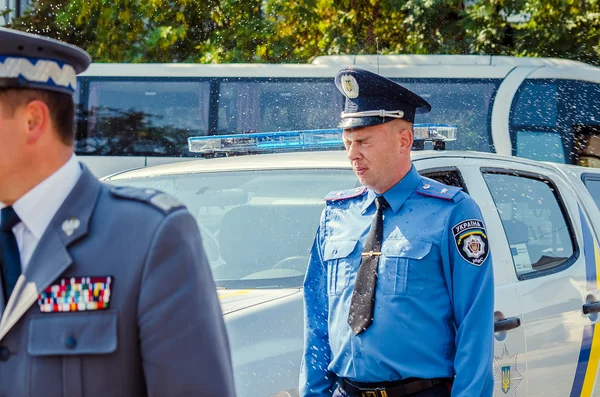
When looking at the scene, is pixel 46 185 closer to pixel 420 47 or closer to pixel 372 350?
pixel 372 350

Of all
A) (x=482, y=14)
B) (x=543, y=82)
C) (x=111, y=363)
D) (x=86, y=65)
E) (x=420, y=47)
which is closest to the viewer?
(x=111, y=363)

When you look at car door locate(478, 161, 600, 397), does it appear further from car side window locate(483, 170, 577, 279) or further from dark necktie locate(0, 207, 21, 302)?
dark necktie locate(0, 207, 21, 302)

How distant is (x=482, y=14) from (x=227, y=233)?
41.6ft

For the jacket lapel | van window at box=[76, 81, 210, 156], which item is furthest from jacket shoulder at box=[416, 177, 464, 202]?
van window at box=[76, 81, 210, 156]

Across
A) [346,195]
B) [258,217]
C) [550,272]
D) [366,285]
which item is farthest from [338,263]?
[550,272]

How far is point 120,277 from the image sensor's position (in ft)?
5.37

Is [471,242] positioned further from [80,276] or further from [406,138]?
[80,276]

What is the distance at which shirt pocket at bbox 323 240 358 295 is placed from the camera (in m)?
3.08

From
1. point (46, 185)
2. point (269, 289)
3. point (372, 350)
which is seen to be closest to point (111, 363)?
point (46, 185)

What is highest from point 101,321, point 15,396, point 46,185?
point 46,185

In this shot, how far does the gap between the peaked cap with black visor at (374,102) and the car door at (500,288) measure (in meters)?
0.69

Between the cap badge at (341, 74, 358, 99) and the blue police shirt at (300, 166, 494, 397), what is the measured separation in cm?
34

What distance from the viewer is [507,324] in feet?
13.0

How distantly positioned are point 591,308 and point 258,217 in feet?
5.10
